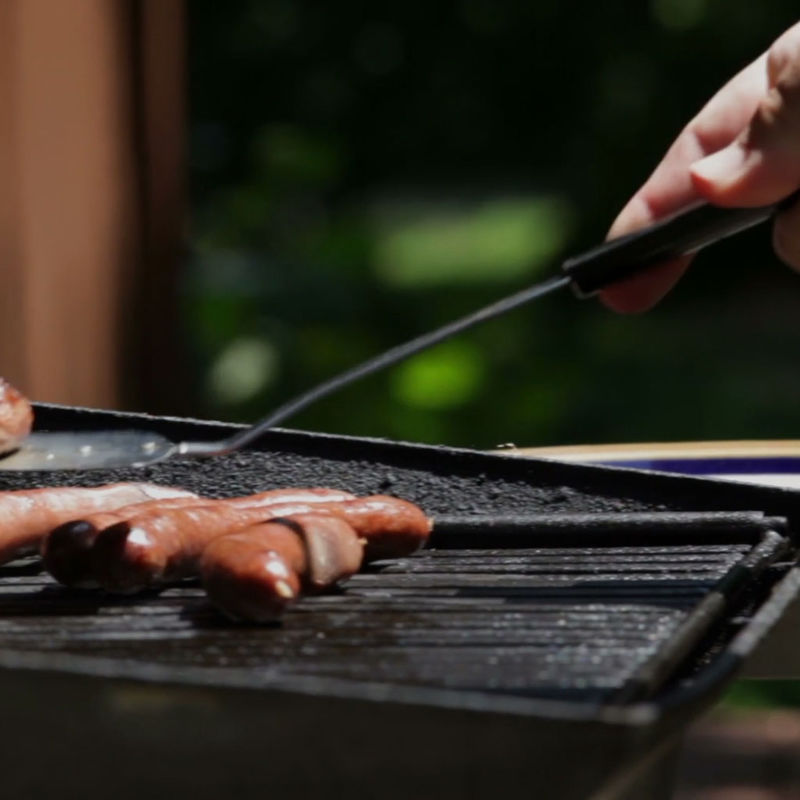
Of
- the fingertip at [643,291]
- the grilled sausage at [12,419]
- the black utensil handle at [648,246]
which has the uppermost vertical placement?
the black utensil handle at [648,246]

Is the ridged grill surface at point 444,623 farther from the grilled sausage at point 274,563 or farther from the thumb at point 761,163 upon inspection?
the thumb at point 761,163

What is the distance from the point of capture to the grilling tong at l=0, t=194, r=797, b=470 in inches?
83.7

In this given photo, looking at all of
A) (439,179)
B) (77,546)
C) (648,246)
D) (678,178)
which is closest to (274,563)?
(77,546)

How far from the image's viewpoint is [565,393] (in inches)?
260

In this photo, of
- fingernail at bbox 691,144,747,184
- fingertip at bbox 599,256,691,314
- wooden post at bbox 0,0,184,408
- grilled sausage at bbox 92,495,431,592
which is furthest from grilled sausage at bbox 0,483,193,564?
wooden post at bbox 0,0,184,408

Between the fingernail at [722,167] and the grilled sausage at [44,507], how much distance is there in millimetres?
899

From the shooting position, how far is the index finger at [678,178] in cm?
242

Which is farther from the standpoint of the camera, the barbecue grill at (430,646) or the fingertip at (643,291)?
the fingertip at (643,291)

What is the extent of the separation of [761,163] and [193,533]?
814 mm

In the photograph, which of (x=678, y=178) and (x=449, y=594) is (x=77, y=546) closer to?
(x=449, y=594)

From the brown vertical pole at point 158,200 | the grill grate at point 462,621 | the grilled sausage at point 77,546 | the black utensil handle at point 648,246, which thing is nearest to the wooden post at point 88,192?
the brown vertical pole at point 158,200

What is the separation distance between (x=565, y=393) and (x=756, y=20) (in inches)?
60.9

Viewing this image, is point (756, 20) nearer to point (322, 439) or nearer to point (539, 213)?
point (539, 213)

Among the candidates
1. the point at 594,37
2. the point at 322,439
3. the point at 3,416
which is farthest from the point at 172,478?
the point at 594,37
